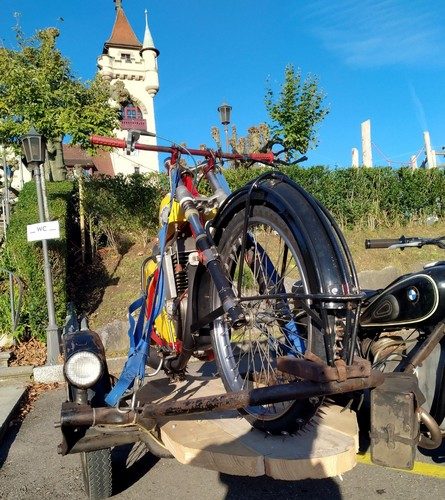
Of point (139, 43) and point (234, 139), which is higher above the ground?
point (139, 43)

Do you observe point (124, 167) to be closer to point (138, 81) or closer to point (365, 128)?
point (138, 81)

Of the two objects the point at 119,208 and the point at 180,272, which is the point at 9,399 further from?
the point at 119,208

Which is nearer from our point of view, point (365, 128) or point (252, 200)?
point (252, 200)

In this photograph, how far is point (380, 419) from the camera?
6.64 feet

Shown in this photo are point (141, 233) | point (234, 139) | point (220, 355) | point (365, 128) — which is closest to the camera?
point (220, 355)

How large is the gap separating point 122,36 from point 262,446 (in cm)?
5569

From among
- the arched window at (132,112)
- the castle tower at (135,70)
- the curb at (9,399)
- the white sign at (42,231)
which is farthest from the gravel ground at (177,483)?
the arched window at (132,112)

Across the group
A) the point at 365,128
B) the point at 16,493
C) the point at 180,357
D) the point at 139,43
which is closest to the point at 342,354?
the point at 180,357

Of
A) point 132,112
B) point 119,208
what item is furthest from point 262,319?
point 132,112

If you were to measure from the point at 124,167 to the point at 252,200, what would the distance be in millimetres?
44315

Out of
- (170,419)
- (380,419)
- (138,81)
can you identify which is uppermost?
(138,81)

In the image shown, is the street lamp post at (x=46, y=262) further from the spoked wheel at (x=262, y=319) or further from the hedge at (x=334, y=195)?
the spoked wheel at (x=262, y=319)

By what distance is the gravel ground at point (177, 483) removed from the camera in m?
3.12

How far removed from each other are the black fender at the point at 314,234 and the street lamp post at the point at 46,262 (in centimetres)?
514
